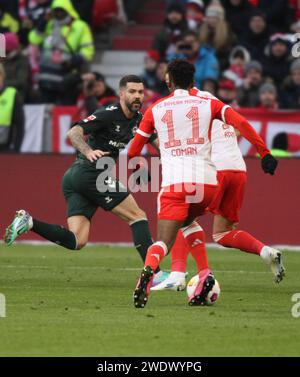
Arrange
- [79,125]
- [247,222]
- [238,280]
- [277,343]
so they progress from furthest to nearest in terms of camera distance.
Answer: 1. [247,222]
2. [238,280]
3. [79,125]
4. [277,343]

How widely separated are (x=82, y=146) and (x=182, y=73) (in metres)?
1.70

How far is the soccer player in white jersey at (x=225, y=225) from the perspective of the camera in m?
11.9

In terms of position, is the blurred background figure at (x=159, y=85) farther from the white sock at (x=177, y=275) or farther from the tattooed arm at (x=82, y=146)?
the white sock at (x=177, y=275)

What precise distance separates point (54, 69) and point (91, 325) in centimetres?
1251

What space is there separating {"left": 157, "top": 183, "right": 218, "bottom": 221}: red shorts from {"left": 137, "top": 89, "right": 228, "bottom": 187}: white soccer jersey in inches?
2.1

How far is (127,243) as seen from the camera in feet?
60.4

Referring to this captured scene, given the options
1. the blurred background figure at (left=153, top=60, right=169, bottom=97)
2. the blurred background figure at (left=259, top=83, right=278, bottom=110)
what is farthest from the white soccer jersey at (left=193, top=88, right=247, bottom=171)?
the blurred background figure at (left=153, top=60, right=169, bottom=97)

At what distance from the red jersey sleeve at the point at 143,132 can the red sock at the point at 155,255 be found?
0.88 metres

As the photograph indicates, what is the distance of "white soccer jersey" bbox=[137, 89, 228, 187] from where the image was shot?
11.1 metres

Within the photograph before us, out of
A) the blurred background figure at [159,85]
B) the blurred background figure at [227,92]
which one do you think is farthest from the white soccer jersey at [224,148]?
the blurred background figure at [159,85]

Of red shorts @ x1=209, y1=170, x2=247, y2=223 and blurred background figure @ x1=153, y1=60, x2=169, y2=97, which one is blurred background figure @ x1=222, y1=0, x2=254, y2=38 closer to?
blurred background figure @ x1=153, y1=60, x2=169, y2=97
